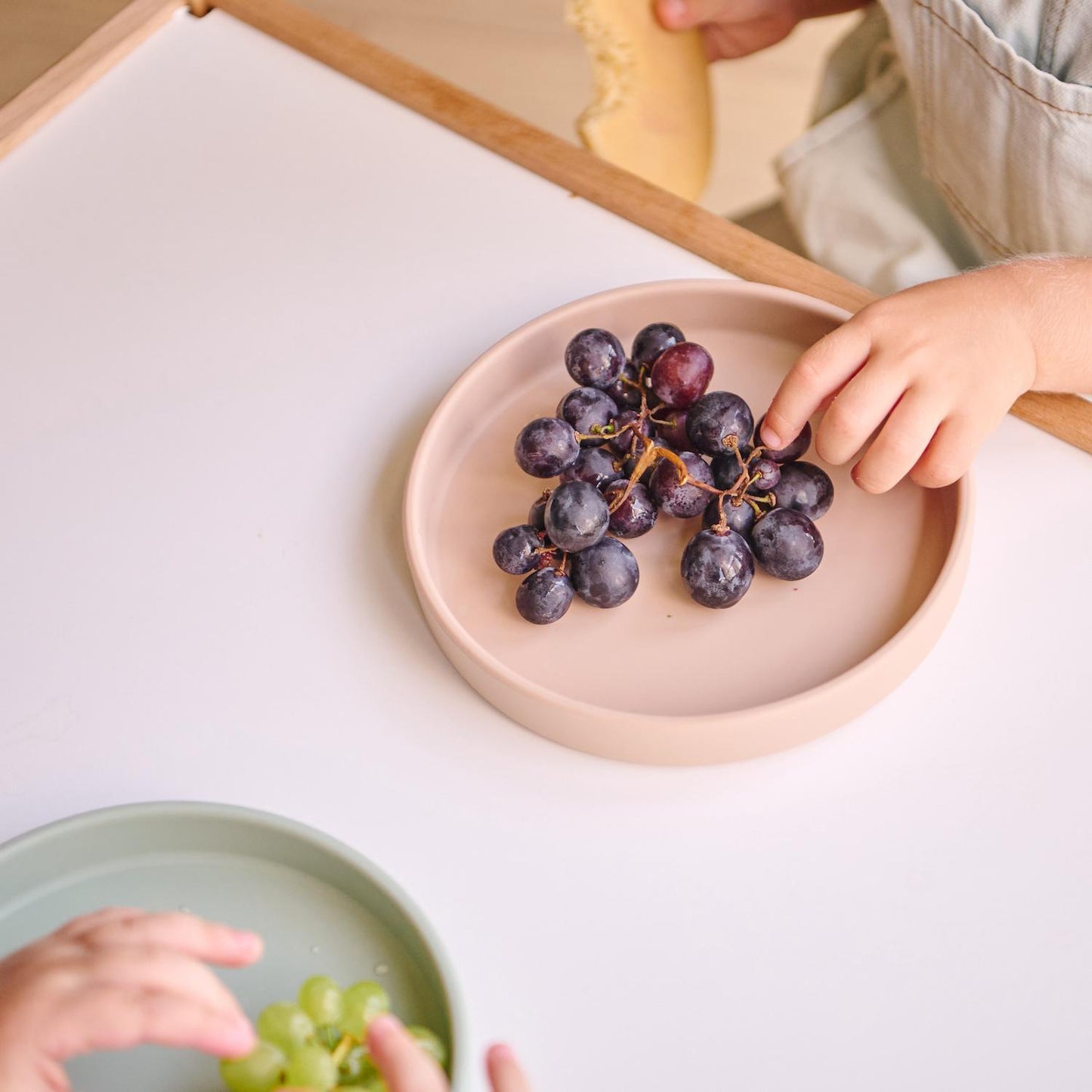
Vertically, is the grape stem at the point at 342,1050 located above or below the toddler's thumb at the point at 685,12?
below

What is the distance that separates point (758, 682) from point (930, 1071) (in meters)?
0.20

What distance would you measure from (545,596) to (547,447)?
0.09m

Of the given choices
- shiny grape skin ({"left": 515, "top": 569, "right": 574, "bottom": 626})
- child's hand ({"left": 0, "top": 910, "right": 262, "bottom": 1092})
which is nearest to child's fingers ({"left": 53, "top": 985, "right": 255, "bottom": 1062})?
child's hand ({"left": 0, "top": 910, "right": 262, "bottom": 1092})

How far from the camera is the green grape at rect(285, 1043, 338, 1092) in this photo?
451 mm

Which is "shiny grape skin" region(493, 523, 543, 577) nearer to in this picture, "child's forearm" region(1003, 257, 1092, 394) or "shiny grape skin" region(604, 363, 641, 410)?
"shiny grape skin" region(604, 363, 641, 410)

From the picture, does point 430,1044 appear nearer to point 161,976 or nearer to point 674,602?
point 161,976

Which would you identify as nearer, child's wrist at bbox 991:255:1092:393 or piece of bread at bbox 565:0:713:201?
child's wrist at bbox 991:255:1092:393

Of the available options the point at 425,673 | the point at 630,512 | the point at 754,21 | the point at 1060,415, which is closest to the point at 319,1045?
the point at 425,673

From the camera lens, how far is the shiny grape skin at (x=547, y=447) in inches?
25.6

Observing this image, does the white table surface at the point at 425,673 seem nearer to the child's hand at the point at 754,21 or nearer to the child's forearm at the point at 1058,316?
the child's forearm at the point at 1058,316

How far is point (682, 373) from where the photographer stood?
0.67 m

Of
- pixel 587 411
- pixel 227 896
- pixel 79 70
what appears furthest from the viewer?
pixel 79 70

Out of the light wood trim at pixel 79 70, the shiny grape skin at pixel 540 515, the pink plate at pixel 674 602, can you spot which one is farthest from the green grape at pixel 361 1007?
the light wood trim at pixel 79 70

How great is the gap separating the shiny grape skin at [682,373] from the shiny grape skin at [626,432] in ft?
0.08
